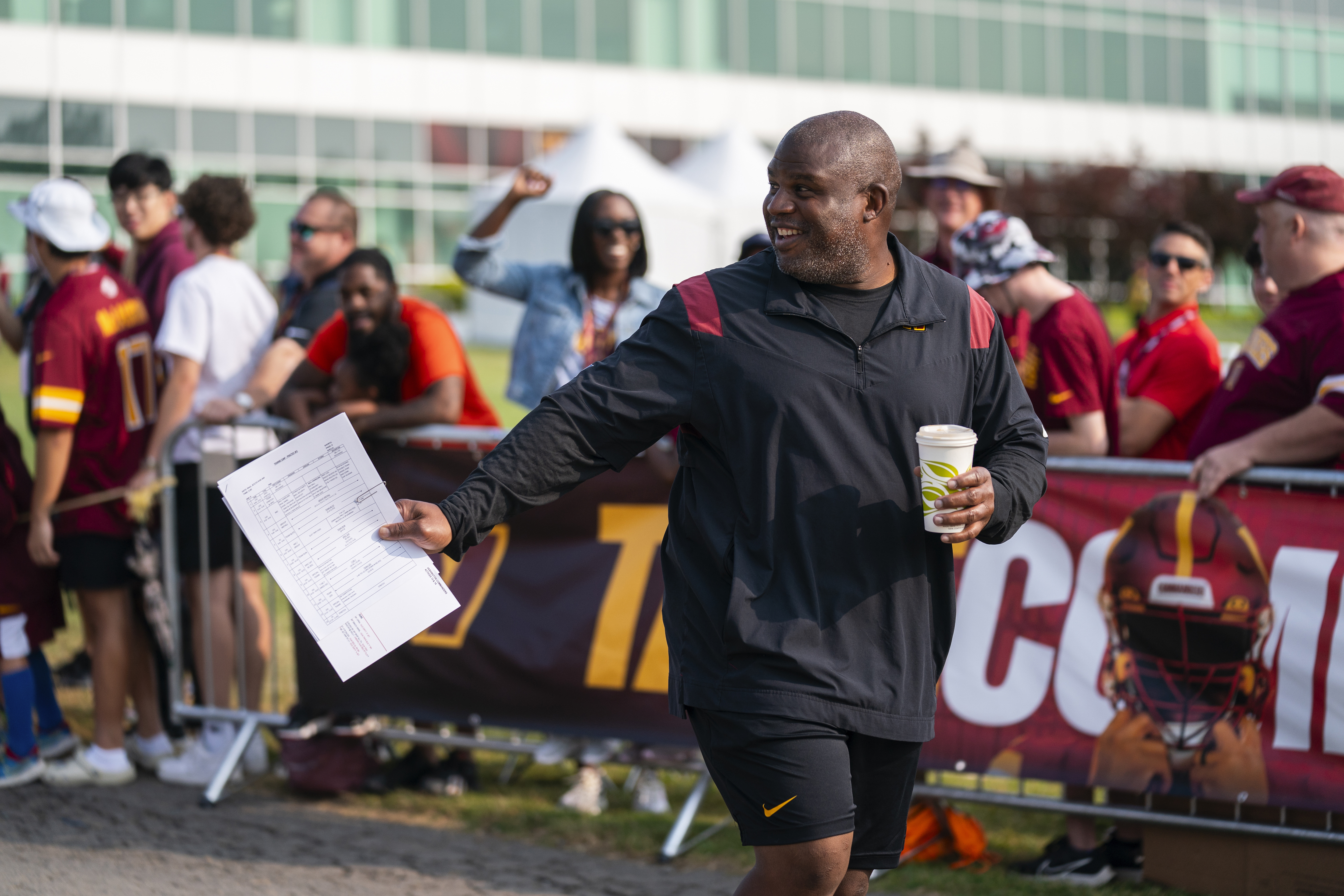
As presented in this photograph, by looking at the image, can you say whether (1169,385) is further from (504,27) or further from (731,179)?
(504,27)

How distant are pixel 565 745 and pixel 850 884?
2.27 m

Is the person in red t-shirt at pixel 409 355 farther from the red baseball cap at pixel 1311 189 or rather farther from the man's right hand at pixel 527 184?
the red baseball cap at pixel 1311 189

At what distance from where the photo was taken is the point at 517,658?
5.23 metres

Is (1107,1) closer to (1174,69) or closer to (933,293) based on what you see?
(1174,69)

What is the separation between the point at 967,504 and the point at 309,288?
4418 millimetres

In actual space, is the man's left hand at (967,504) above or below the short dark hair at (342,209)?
below

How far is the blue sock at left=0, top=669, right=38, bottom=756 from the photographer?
17.9 ft

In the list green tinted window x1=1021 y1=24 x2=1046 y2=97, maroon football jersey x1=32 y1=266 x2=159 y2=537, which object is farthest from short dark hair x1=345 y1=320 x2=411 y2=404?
green tinted window x1=1021 y1=24 x2=1046 y2=97

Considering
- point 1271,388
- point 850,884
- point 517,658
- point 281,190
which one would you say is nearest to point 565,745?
point 517,658

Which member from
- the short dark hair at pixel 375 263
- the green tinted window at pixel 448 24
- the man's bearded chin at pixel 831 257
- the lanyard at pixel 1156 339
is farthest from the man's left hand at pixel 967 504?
the green tinted window at pixel 448 24

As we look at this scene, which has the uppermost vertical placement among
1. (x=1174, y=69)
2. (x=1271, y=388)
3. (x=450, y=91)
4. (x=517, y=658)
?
(x=1174, y=69)

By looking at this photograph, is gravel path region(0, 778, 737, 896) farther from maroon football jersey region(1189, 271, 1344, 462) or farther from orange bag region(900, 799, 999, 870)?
maroon football jersey region(1189, 271, 1344, 462)

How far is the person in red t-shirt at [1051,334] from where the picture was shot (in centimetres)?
481

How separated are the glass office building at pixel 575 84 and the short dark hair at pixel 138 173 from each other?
94.0 ft
